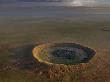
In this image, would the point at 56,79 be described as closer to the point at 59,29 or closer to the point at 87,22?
the point at 59,29

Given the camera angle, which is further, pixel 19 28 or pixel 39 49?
pixel 19 28

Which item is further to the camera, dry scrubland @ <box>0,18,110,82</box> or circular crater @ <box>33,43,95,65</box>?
circular crater @ <box>33,43,95,65</box>

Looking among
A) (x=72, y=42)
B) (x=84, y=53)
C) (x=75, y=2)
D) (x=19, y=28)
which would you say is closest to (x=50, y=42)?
(x=72, y=42)

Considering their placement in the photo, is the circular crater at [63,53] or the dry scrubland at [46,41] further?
the circular crater at [63,53]
